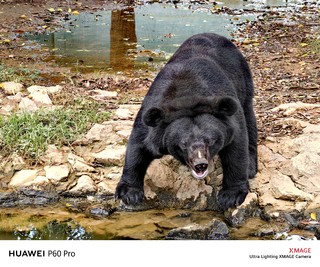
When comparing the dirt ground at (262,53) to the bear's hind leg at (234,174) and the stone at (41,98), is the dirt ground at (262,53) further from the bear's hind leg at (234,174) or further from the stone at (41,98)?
the bear's hind leg at (234,174)

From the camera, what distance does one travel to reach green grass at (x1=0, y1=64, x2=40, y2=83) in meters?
7.25

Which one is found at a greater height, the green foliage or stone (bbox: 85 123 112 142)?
stone (bbox: 85 123 112 142)

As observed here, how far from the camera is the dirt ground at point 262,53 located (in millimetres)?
6918

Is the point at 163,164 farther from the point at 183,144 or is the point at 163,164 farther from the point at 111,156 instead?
the point at 183,144

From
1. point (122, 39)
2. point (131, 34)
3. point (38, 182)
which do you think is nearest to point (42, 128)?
point (38, 182)

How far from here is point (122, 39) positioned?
1108 cm

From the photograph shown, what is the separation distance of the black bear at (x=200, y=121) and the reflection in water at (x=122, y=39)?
4014 millimetres

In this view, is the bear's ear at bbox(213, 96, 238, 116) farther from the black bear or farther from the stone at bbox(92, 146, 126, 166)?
the stone at bbox(92, 146, 126, 166)

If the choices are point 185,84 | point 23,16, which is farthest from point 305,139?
point 23,16

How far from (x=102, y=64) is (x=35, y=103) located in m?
2.92

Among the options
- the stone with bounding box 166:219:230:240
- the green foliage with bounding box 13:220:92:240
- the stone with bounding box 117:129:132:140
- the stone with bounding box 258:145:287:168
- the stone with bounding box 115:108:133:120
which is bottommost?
the green foliage with bounding box 13:220:92:240

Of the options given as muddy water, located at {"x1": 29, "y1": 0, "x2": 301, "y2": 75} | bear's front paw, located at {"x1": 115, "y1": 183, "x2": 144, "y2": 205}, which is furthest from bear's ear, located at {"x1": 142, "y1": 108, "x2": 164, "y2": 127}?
muddy water, located at {"x1": 29, "y1": 0, "x2": 301, "y2": 75}

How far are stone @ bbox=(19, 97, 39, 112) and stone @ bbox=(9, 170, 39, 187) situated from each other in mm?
1109
